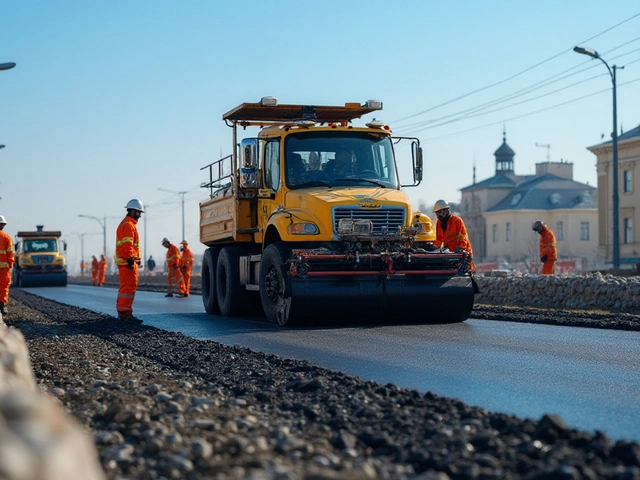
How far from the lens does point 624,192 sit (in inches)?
2459

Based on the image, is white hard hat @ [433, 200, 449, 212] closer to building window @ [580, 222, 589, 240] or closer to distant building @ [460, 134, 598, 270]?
distant building @ [460, 134, 598, 270]

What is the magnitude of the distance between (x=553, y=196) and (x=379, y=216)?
3329 inches

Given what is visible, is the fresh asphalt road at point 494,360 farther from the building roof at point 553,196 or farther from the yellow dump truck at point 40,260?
the building roof at point 553,196

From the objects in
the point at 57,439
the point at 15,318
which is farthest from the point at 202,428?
the point at 15,318

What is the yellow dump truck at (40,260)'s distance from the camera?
1964 inches

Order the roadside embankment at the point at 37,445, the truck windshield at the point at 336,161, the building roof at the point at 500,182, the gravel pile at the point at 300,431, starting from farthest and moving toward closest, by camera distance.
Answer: the building roof at the point at 500,182 → the truck windshield at the point at 336,161 → the gravel pile at the point at 300,431 → the roadside embankment at the point at 37,445

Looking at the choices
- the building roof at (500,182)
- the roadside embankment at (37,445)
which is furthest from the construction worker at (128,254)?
the building roof at (500,182)

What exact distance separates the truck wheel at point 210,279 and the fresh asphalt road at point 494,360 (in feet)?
9.44

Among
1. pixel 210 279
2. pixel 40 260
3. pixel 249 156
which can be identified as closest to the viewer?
pixel 249 156

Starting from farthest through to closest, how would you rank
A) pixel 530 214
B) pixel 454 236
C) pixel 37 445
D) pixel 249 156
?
pixel 530 214
pixel 454 236
pixel 249 156
pixel 37 445

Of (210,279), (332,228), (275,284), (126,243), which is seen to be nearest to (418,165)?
(332,228)

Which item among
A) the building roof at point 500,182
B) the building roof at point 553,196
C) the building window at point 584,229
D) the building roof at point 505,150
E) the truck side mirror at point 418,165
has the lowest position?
the truck side mirror at point 418,165

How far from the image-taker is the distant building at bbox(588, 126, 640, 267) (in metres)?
61.2

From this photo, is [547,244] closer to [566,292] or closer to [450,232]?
[566,292]
